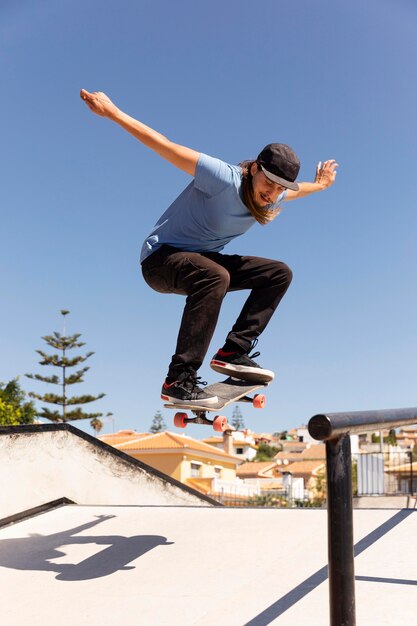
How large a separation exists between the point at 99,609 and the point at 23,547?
1.55 meters

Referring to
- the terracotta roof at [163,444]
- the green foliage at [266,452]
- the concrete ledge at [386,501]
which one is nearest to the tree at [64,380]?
the terracotta roof at [163,444]

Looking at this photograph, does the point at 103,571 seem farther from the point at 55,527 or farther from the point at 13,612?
the point at 55,527

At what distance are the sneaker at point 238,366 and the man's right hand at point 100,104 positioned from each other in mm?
1761

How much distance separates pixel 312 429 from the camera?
1859mm

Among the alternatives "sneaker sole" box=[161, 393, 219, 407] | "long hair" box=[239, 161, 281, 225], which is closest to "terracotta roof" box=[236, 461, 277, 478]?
"sneaker sole" box=[161, 393, 219, 407]

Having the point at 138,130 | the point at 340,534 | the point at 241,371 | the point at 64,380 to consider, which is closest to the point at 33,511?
the point at 241,371

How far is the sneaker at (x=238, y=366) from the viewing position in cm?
443

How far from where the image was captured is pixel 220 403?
422cm

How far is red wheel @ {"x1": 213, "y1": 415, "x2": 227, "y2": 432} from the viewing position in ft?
14.1

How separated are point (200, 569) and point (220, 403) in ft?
3.58

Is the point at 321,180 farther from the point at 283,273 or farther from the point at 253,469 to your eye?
the point at 253,469

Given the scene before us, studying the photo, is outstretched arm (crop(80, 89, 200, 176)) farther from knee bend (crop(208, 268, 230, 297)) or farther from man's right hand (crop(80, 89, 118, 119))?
knee bend (crop(208, 268, 230, 297))

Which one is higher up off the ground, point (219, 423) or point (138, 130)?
point (138, 130)

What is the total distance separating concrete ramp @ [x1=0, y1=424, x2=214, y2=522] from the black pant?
203cm
